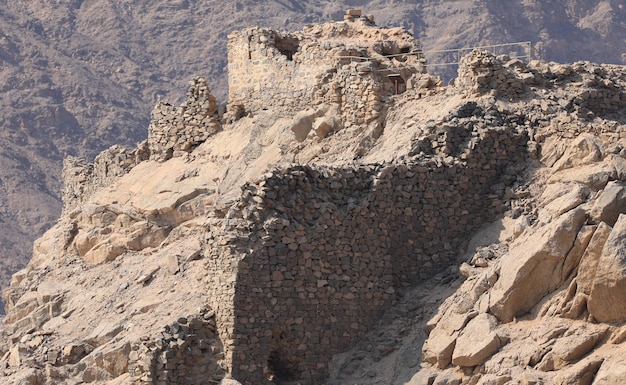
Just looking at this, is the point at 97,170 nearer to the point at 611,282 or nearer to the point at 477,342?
the point at 477,342

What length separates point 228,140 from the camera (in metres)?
39.3

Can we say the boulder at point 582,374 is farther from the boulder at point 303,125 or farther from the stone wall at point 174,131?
the stone wall at point 174,131

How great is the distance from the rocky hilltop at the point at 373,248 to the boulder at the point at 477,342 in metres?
0.03

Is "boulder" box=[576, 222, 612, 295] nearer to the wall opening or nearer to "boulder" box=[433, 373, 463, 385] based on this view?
"boulder" box=[433, 373, 463, 385]

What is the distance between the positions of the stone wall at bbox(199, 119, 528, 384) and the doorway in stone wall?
0.01m

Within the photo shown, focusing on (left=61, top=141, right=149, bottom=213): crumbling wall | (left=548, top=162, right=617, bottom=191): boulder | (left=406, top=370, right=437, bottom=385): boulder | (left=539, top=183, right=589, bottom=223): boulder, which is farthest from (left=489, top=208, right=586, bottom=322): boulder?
(left=61, top=141, right=149, bottom=213): crumbling wall

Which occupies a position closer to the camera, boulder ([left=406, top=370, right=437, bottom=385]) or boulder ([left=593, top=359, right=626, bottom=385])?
boulder ([left=593, top=359, right=626, bottom=385])

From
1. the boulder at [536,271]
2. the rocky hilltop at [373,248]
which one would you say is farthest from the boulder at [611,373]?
the boulder at [536,271]

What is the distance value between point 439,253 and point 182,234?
231 inches

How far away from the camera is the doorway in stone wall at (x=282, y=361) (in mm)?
32312

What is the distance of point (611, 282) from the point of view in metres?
29.5

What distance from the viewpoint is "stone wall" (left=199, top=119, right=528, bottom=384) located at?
32031 millimetres

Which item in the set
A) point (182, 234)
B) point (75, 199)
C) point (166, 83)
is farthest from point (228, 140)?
point (166, 83)

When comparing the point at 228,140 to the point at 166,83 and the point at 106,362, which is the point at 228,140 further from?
the point at 166,83
